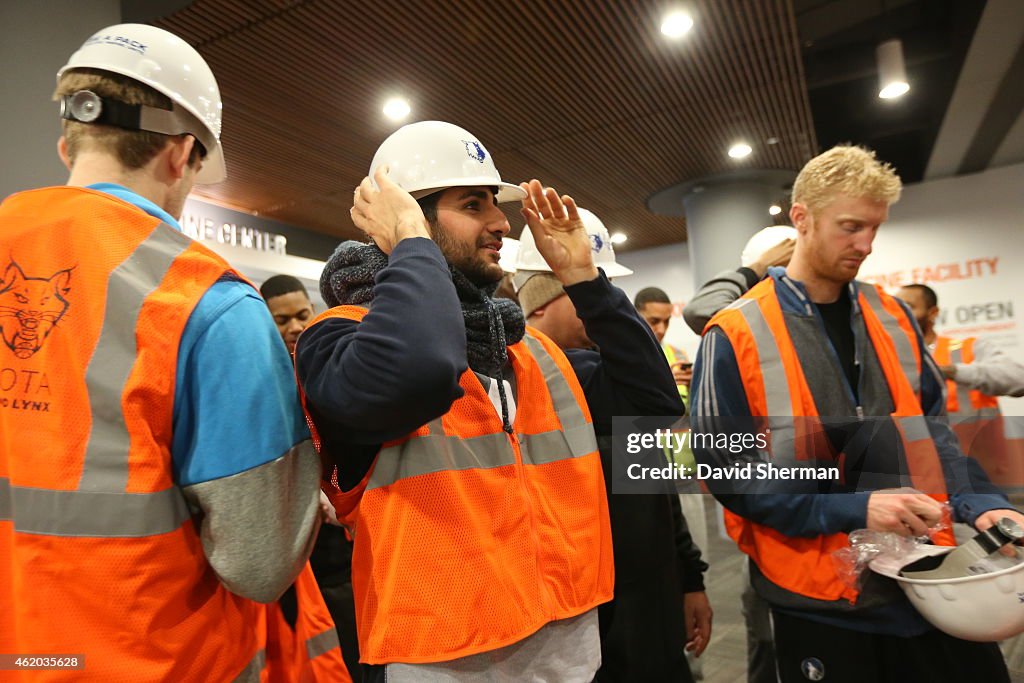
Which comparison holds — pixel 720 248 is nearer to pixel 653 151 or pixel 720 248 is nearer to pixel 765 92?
pixel 653 151

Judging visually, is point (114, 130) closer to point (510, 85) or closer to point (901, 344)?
point (901, 344)

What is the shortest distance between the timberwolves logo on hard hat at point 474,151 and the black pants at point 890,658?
56.6 inches

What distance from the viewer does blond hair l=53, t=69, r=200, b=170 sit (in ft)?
3.52

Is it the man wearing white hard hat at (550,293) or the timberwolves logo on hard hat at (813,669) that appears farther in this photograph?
the man wearing white hard hat at (550,293)

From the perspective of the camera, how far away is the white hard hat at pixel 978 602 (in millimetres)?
1215

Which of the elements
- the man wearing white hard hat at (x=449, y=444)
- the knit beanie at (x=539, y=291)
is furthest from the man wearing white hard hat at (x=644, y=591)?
the knit beanie at (x=539, y=291)

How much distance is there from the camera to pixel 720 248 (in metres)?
7.01

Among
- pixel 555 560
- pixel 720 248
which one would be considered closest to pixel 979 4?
pixel 720 248

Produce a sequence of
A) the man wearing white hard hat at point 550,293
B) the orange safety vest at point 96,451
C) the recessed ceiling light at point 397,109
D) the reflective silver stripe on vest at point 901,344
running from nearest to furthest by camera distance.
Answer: the orange safety vest at point 96,451 < the reflective silver stripe on vest at point 901,344 < the man wearing white hard hat at point 550,293 < the recessed ceiling light at point 397,109

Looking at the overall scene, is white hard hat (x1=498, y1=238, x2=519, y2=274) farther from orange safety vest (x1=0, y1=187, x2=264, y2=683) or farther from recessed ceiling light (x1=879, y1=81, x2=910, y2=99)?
recessed ceiling light (x1=879, y1=81, x2=910, y2=99)

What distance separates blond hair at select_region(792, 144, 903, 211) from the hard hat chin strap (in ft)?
5.39

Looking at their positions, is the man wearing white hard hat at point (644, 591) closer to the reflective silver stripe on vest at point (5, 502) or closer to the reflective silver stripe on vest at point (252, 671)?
the reflective silver stripe on vest at point (252, 671)

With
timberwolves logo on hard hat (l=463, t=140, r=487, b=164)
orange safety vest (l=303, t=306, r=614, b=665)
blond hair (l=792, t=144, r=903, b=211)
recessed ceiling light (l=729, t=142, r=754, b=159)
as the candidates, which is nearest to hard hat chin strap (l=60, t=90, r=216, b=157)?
orange safety vest (l=303, t=306, r=614, b=665)

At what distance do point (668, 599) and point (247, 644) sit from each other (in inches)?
45.3
